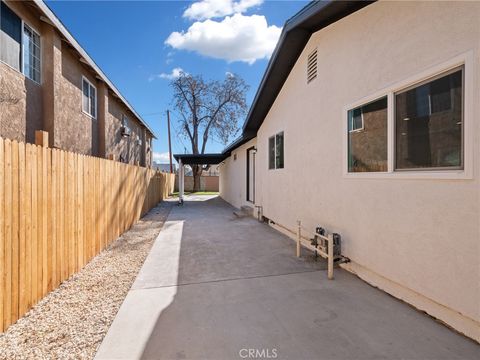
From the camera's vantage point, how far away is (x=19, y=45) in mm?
6035

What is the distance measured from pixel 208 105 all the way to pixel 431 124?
2713 cm

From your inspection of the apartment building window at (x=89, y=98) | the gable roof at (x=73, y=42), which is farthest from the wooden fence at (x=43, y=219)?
the apartment building window at (x=89, y=98)

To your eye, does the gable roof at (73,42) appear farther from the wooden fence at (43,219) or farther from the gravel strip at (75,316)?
the gravel strip at (75,316)

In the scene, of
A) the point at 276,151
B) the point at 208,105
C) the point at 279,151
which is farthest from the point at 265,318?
the point at 208,105

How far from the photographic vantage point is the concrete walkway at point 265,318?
89.4 inches

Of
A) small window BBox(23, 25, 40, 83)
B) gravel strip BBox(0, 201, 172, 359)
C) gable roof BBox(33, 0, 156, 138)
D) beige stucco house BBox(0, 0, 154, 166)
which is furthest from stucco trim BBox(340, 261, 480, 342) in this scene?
gable roof BBox(33, 0, 156, 138)

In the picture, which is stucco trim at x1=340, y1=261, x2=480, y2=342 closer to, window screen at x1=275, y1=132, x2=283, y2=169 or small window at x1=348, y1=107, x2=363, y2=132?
small window at x1=348, y1=107, x2=363, y2=132

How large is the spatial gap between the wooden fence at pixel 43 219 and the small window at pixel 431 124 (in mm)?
4415

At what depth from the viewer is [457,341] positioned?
2.38 m

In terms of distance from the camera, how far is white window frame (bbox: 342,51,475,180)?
93.4 inches

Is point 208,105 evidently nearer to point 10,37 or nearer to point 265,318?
point 10,37

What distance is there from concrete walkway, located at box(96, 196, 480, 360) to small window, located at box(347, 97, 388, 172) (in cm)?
176

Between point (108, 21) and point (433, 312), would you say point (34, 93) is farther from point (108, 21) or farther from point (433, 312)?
point (433, 312)

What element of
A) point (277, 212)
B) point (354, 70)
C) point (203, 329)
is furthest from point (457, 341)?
point (277, 212)
